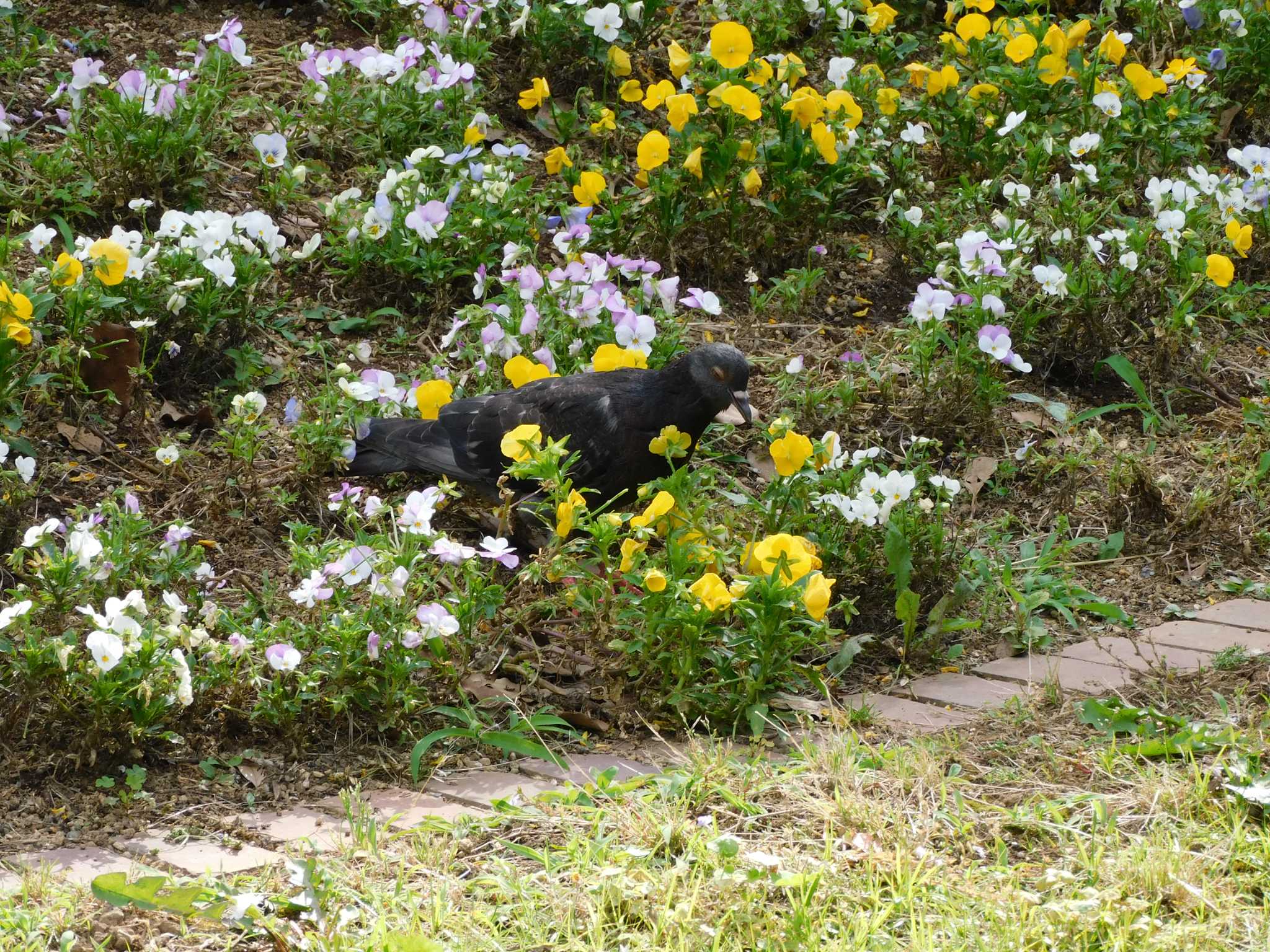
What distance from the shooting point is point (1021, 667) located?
12.5 ft

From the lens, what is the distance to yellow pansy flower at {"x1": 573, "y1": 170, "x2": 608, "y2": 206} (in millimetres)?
5621

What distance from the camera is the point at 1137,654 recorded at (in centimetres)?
371

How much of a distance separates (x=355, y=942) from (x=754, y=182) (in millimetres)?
3937

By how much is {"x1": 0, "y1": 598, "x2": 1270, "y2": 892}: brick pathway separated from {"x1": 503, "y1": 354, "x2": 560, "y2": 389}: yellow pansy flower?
1614 mm

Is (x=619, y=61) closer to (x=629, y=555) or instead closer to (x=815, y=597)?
(x=629, y=555)

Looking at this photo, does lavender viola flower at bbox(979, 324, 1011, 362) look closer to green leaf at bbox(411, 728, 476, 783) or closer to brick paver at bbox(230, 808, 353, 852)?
green leaf at bbox(411, 728, 476, 783)

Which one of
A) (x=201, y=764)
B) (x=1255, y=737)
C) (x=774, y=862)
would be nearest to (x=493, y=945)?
(x=774, y=862)

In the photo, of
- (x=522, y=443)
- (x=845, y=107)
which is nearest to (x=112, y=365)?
(x=522, y=443)

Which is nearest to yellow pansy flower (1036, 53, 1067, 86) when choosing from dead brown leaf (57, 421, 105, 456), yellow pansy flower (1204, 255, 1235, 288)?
yellow pansy flower (1204, 255, 1235, 288)

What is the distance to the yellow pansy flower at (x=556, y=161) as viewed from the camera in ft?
19.4

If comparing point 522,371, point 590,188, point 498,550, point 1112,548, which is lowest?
point 1112,548

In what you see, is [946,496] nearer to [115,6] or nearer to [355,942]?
[355,942]

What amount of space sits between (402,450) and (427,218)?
1.17 m

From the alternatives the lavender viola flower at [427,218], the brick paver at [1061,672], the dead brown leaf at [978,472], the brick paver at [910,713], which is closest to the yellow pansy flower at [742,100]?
the lavender viola flower at [427,218]
